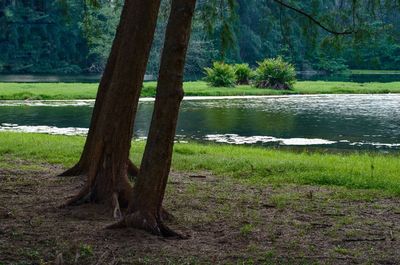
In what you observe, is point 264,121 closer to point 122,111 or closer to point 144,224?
point 122,111

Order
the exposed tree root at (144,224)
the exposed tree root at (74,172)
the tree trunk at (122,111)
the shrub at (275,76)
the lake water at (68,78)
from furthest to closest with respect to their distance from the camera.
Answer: the lake water at (68,78) → the shrub at (275,76) → the exposed tree root at (74,172) → the tree trunk at (122,111) → the exposed tree root at (144,224)

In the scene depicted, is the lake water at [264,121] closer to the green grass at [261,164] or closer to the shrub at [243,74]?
the green grass at [261,164]

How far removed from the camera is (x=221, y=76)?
48.6 metres

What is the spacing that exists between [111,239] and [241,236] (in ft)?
4.83

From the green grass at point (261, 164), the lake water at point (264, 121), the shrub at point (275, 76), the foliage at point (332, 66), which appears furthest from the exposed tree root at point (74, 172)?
the foliage at point (332, 66)

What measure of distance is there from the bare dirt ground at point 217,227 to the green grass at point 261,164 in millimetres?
786

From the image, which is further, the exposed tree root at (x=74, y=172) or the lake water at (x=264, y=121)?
the lake water at (x=264, y=121)

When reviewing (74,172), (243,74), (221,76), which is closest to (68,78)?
(243,74)

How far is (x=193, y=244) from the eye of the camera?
6.93 meters

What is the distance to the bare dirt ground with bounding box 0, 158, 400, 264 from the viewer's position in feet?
21.1

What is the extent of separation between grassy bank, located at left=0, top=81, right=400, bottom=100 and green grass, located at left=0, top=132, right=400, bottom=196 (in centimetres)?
2463

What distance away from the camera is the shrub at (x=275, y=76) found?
47562 millimetres

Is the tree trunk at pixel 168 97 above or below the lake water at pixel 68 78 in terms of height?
above

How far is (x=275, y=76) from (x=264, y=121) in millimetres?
20717
